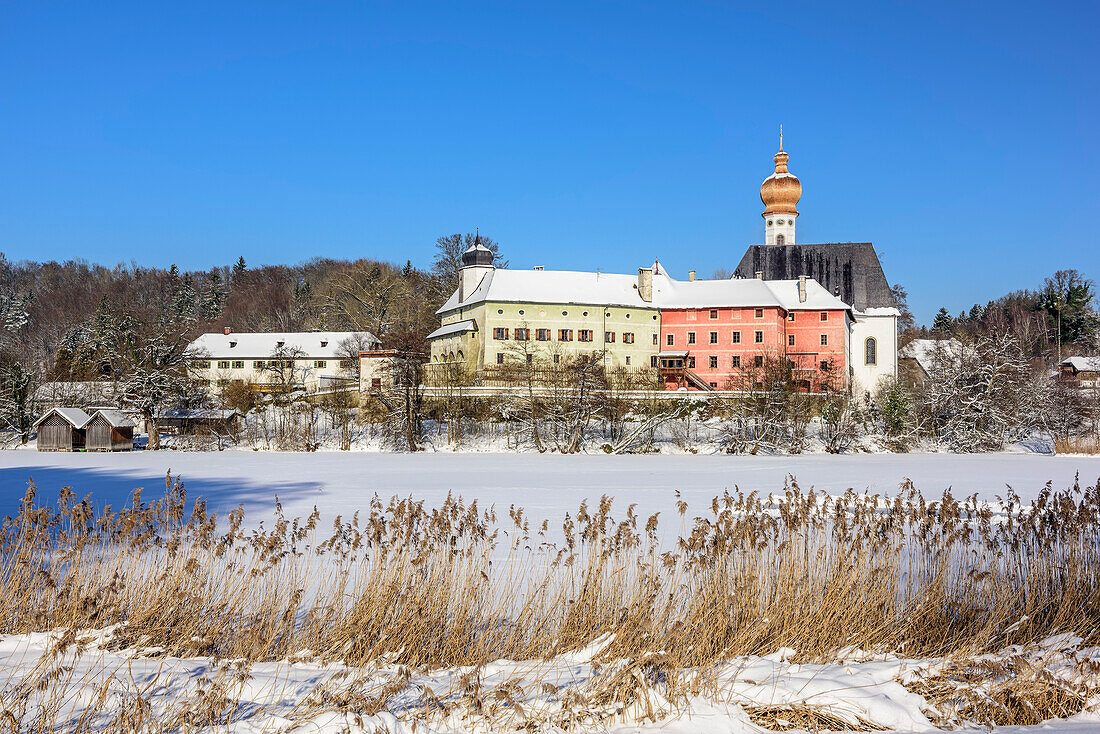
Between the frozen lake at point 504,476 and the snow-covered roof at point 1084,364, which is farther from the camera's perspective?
the snow-covered roof at point 1084,364

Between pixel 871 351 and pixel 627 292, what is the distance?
19.2 m

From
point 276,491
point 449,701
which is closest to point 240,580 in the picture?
point 449,701

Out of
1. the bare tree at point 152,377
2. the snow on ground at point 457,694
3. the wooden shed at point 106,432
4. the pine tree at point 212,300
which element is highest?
the pine tree at point 212,300

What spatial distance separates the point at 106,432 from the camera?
38438mm

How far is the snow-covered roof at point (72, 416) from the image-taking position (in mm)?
37844

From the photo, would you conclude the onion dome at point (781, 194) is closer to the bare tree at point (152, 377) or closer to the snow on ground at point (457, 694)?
the bare tree at point (152, 377)

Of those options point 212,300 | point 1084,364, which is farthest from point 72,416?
point 1084,364

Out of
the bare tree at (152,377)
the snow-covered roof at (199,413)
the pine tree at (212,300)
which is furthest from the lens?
the pine tree at (212,300)

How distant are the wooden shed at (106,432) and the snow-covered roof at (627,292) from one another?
22258 millimetres

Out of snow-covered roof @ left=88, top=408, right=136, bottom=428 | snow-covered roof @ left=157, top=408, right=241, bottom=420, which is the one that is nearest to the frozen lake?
snow-covered roof @ left=88, top=408, right=136, bottom=428

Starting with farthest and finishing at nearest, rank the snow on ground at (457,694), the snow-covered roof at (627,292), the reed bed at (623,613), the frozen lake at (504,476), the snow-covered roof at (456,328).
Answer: the snow-covered roof at (627,292)
the snow-covered roof at (456,328)
the frozen lake at (504,476)
the reed bed at (623,613)
the snow on ground at (457,694)

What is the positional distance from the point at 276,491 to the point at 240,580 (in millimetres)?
11602

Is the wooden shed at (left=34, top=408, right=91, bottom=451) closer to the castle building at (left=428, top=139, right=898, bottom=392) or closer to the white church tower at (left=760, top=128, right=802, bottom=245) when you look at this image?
the castle building at (left=428, top=139, right=898, bottom=392)

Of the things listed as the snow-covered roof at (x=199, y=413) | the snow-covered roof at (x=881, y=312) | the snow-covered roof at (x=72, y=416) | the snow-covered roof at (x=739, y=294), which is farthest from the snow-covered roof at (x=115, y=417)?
the snow-covered roof at (x=881, y=312)
